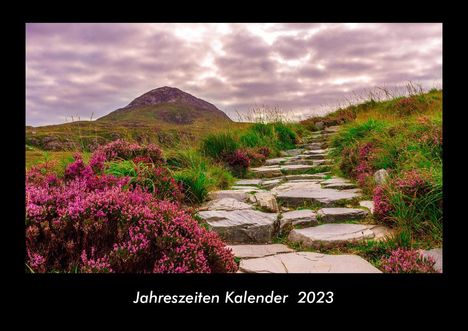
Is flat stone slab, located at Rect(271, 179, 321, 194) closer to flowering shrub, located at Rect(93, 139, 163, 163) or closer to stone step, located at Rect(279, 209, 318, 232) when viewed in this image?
stone step, located at Rect(279, 209, 318, 232)

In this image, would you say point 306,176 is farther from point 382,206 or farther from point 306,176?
point 382,206

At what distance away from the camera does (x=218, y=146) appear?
937 cm

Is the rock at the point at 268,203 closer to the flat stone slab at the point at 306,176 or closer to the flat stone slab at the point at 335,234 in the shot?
the flat stone slab at the point at 335,234

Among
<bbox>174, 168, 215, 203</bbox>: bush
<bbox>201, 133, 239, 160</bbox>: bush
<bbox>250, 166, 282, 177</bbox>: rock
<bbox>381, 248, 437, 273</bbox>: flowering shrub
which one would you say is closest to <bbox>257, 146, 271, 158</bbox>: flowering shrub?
<bbox>201, 133, 239, 160</bbox>: bush

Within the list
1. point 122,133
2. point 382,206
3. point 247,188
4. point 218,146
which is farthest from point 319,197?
point 122,133

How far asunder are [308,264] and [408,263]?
2.89ft

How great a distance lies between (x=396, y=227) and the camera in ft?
13.9

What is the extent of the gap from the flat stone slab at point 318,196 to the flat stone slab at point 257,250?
1.59 m

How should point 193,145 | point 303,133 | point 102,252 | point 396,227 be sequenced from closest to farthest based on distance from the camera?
1. point 102,252
2. point 396,227
3. point 193,145
4. point 303,133

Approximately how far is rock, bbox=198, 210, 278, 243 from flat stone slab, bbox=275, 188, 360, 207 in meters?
1.17

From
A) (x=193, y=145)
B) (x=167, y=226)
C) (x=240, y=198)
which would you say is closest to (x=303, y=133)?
(x=193, y=145)
